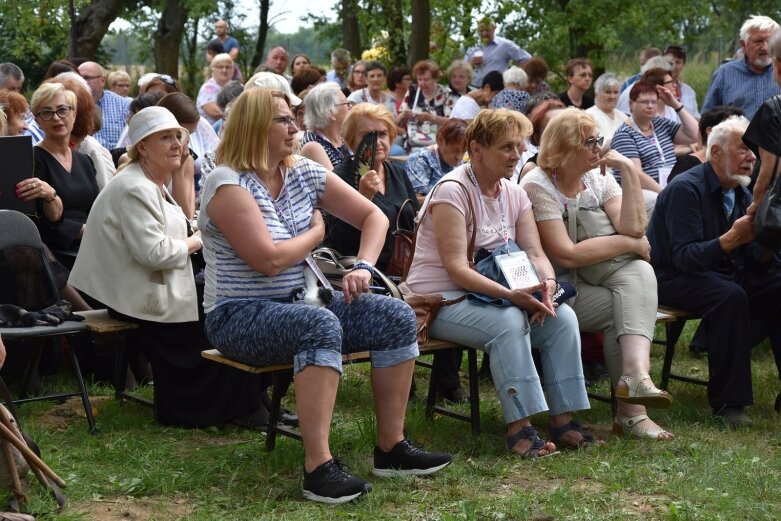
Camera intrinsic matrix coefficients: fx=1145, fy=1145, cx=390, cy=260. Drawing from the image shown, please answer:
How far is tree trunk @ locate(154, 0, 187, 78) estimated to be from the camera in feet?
75.7

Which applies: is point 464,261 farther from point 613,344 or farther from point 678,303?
point 678,303

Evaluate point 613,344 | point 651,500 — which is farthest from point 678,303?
point 651,500

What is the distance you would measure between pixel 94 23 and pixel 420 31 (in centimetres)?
723

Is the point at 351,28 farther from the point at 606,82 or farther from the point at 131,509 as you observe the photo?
the point at 131,509

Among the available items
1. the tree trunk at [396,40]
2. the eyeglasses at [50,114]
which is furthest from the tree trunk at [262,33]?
the eyeglasses at [50,114]

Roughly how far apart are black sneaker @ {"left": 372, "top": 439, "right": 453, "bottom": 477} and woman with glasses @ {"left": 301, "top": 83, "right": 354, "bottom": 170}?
102 inches

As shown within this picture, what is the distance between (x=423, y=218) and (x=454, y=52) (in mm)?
16208

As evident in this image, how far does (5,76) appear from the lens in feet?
30.7

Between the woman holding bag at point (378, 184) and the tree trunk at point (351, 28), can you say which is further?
the tree trunk at point (351, 28)

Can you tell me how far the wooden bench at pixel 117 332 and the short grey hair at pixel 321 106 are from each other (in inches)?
73.7

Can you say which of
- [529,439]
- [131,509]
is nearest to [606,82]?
[529,439]

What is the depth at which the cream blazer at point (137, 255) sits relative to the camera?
17.8 ft

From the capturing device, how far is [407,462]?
4691 millimetres

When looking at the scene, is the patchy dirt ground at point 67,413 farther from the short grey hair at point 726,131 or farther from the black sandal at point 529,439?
the short grey hair at point 726,131
